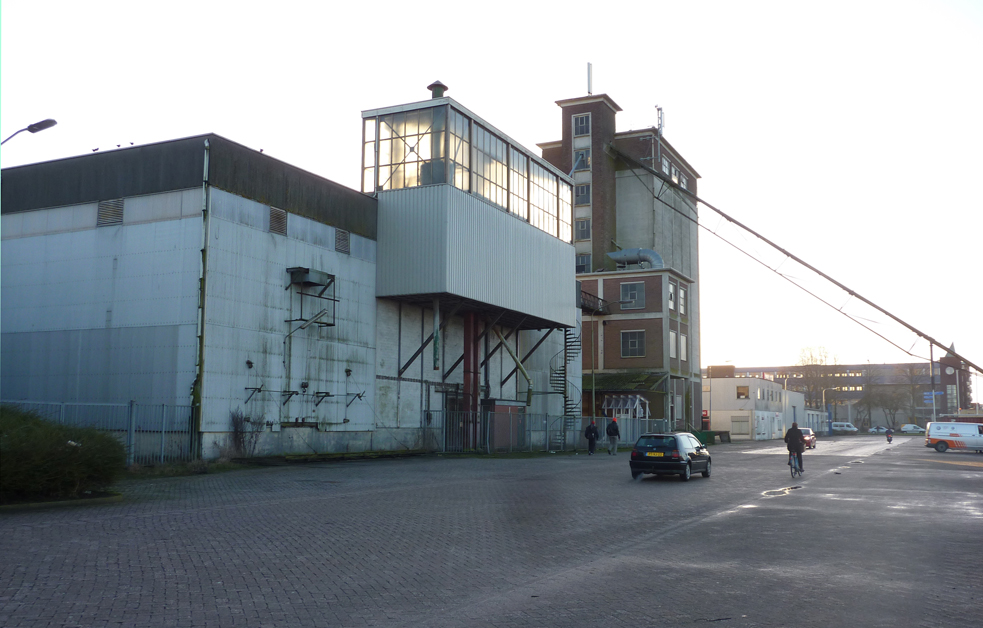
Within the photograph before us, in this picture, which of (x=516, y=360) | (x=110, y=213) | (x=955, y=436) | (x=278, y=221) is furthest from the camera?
(x=955, y=436)

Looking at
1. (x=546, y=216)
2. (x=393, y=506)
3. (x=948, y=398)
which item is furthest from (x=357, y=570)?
A: (x=948, y=398)

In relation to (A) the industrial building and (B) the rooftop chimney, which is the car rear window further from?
(B) the rooftop chimney

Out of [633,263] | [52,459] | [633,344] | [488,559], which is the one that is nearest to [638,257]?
[633,263]

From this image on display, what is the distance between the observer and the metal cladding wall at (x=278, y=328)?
27250mm

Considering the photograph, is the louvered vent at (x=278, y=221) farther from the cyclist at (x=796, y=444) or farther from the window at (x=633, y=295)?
the window at (x=633, y=295)

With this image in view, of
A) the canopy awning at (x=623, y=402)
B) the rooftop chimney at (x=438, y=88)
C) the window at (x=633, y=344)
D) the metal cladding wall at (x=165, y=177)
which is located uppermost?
the rooftop chimney at (x=438, y=88)

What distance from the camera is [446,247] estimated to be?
1361 inches

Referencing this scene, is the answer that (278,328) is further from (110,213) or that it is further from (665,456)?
(665,456)

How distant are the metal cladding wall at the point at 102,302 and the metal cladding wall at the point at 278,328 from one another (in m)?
0.97

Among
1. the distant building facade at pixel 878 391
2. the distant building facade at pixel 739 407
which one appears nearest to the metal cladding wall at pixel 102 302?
the distant building facade at pixel 739 407

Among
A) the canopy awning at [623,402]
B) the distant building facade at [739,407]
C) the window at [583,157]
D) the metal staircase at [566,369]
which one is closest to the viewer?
the metal staircase at [566,369]

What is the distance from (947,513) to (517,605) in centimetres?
1195

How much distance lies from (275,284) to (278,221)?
93.9 inches

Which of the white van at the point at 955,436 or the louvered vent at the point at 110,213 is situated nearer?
the louvered vent at the point at 110,213
